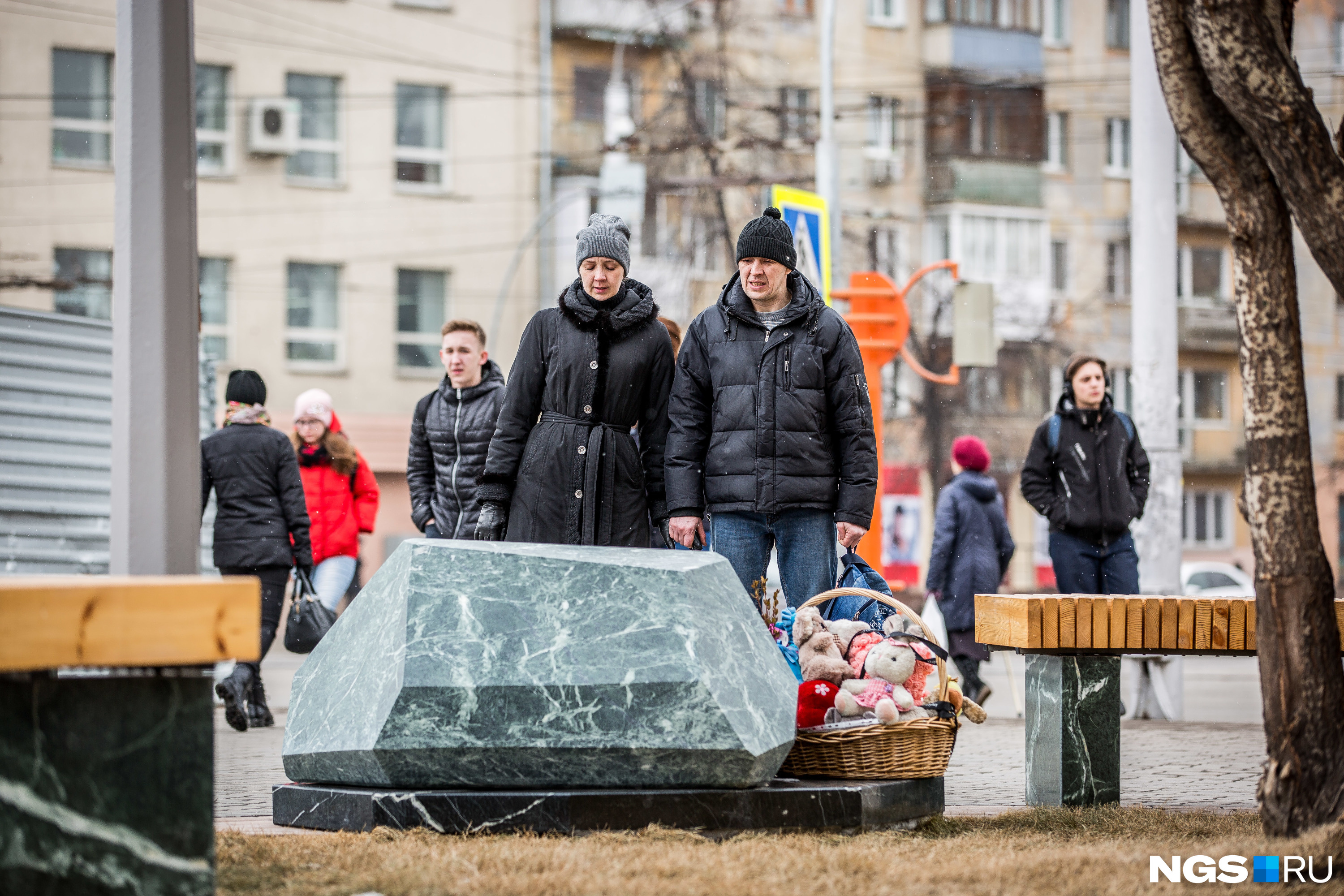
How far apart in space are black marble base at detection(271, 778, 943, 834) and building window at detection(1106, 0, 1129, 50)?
3880 cm

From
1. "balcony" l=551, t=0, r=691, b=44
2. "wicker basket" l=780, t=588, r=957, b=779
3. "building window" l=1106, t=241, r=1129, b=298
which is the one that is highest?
"balcony" l=551, t=0, r=691, b=44

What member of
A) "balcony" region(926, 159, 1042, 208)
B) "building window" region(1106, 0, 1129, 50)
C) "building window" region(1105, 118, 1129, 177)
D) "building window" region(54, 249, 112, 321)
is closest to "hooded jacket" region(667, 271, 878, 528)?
"building window" region(54, 249, 112, 321)

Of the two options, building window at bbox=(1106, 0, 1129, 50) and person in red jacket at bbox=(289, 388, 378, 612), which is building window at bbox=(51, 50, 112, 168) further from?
building window at bbox=(1106, 0, 1129, 50)

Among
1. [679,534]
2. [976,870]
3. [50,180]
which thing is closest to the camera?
[976,870]

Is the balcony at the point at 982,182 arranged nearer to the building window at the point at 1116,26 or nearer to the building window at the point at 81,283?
the building window at the point at 1116,26

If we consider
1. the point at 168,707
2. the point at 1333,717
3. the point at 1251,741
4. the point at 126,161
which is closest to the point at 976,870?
the point at 1333,717

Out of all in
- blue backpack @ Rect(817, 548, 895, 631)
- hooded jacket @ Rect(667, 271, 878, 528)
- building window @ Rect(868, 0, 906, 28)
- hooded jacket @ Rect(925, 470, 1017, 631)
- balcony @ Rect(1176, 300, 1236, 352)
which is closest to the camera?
blue backpack @ Rect(817, 548, 895, 631)

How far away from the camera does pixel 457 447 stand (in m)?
9.38

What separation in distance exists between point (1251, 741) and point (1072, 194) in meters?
32.6

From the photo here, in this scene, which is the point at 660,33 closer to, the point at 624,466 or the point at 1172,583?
the point at 1172,583

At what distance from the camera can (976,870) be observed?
15.8 feet

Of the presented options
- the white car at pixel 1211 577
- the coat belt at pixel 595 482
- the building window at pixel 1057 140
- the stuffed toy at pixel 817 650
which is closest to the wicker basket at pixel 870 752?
the stuffed toy at pixel 817 650

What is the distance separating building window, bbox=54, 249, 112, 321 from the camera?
30797 millimetres

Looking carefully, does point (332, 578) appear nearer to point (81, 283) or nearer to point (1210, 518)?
point (81, 283)
